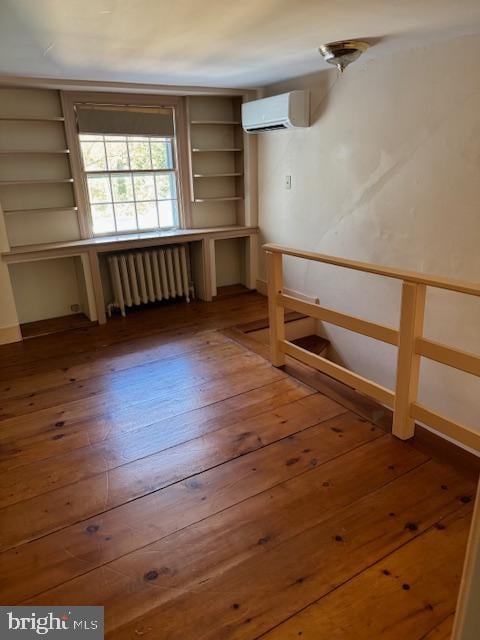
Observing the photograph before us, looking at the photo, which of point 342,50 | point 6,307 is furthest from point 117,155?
point 342,50

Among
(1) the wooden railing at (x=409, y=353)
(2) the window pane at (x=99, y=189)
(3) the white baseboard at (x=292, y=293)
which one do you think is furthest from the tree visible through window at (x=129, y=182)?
(1) the wooden railing at (x=409, y=353)

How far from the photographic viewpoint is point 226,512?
1880 millimetres

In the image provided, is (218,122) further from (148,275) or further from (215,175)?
(148,275)

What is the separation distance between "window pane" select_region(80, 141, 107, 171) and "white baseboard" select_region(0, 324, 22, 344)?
5.50 ft

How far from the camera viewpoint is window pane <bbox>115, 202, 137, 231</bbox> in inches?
181

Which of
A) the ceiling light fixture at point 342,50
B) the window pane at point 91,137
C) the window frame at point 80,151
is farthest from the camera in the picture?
the window pane at point 91,137

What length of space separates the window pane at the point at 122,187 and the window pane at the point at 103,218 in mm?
134

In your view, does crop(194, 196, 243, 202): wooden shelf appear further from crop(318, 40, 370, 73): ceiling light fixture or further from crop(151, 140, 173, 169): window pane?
crop(318, 40, 370, 73): ceiling light fixture

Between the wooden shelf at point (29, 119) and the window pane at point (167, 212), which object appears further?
the window pane at point (167, 212)

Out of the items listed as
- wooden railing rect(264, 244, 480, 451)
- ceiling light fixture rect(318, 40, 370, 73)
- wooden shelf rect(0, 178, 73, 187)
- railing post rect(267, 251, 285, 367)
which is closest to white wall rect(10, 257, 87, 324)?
wooden shelf rect(0, 178, 73, 187)

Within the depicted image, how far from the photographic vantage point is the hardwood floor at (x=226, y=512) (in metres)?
1.47

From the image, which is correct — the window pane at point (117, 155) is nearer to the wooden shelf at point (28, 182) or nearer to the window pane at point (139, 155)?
the window pane at point (139, 155)

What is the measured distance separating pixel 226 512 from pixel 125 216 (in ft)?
11.7

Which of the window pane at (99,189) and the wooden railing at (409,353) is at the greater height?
the window pane at (99,189)
